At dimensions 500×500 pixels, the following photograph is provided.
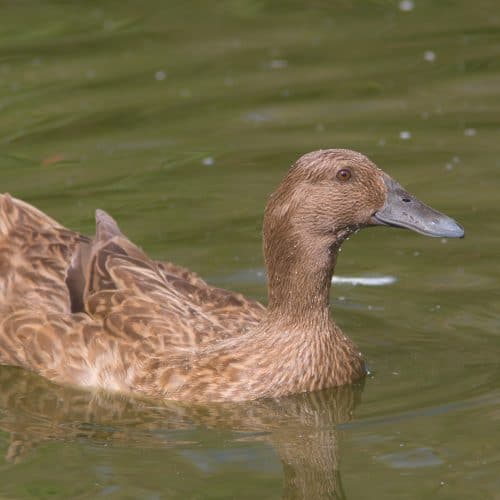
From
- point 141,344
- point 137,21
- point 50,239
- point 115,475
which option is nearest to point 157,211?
point 50,239

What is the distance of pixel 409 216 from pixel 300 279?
2.54ft

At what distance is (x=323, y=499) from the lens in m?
7.64

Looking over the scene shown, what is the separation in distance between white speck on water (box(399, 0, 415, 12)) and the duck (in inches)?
286

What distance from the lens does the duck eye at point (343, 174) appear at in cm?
855

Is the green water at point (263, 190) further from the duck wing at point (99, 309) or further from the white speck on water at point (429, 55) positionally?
the duck wing at point (99, 309)

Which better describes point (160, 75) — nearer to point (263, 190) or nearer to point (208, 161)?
point (208, 161)

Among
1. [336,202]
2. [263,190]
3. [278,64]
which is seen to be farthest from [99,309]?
[278,64]

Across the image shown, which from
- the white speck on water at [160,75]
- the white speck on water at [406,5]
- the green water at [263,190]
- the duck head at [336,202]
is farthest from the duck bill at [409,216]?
the white speck on water at [406,5]

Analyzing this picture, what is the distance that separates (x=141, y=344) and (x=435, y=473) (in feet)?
7.47

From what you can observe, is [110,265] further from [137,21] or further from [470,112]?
[137,21]

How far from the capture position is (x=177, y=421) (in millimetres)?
8633

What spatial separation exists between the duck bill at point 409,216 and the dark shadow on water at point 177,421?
43.4 inches

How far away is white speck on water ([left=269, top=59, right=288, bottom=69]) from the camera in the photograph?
14.8 m

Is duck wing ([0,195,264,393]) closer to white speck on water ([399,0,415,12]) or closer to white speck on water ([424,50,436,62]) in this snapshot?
white speck on water ([424,50,436,62])
